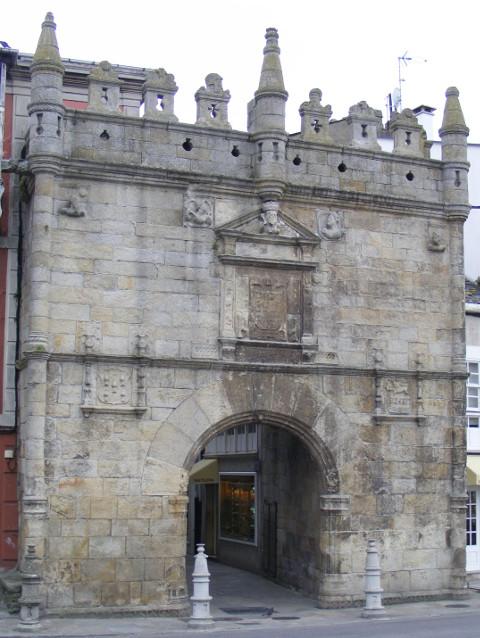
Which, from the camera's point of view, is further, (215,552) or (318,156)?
(215,552)

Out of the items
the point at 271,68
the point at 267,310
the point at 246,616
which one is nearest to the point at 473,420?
the point at 267,310

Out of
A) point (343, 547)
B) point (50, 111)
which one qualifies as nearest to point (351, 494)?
point (343, 547)

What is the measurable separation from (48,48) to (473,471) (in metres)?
12.5

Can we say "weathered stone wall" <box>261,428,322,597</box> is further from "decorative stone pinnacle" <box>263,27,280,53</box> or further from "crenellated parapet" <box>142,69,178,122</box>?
"decorative stone pinnacle" <box>263,27,280,53</box>

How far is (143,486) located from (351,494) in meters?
3.80

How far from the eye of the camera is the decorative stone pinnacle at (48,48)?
1648 centimetres

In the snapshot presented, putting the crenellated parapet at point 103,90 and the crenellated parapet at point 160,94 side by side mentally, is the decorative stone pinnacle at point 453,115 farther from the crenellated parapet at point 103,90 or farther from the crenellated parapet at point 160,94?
the crenellated parapet at point 103,90

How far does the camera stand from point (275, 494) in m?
21.0

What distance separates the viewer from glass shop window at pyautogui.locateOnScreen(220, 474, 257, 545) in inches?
937

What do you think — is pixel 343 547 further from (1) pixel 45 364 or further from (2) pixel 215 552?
(2) pixel 215 552

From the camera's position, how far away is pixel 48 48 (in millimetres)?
16578

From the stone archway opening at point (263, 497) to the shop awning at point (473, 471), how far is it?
14.1 feet

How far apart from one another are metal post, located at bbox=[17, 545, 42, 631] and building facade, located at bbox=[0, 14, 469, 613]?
0.31 m

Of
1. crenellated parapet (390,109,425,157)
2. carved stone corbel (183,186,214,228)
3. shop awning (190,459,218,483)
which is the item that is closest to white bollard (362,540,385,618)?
carved stone corbel (183,186,214,228)
